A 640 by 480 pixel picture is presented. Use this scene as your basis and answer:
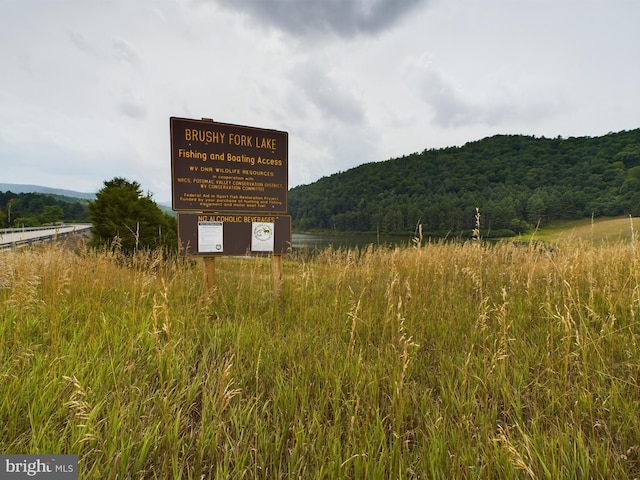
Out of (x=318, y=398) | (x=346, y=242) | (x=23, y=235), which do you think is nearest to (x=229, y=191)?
(x=23, y=235)

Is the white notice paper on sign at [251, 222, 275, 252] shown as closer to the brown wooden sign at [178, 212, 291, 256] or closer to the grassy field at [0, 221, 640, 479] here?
the brown wooden sign at [178, 212, 291, 256]

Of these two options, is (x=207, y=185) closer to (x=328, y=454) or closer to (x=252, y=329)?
(x=252, y=329)

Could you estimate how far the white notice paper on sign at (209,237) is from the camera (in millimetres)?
4621

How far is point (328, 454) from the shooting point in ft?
5.54

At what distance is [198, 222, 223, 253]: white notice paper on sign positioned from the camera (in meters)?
4.62

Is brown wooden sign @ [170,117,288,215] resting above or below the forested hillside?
below

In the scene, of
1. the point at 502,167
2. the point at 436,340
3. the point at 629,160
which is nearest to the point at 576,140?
the point at 629,160

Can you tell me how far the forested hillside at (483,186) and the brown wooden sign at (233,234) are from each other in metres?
56.0

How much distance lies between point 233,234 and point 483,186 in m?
109

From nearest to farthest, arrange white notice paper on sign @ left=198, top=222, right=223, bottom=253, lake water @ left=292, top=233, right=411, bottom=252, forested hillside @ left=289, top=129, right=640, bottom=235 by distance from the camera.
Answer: white notice paper on sign @ left=198, top=222, right=223, bottom=253, lake water @ left=292, top=233, right=411, bottom=252, forested hillside @ left=289, top=129, right=640, bottom=235

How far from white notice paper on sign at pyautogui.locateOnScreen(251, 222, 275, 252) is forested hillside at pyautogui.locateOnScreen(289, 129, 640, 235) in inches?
2209

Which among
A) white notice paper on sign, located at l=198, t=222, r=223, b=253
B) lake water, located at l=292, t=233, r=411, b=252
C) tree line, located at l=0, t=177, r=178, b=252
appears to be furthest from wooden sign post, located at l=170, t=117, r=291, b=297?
tree line, located at l=0, t=177, r=178, b=252

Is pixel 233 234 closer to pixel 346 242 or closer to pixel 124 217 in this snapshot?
pixel 124 217

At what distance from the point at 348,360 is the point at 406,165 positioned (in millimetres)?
135780
